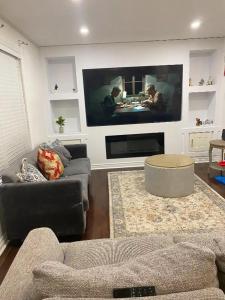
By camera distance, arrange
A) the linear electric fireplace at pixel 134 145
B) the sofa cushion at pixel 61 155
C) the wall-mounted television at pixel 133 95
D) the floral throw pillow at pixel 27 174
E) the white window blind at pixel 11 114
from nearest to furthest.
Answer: the floral throw pillow at pixel 27 174
the white window blind at pixel 11 114
the sofa cushion at pixel 61 155
the wall-mounted television at pixel 133 95
the linear electric fireplace at pixel 134 145

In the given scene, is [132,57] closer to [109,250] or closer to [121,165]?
[121,165]

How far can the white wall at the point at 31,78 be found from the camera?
10.6 feet

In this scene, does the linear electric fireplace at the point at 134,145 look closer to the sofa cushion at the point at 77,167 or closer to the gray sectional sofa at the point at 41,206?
the sofa cushion at the point at 77,167

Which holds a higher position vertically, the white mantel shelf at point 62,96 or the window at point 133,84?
the window at point 133,84

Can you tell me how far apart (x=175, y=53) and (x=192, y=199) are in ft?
9.56

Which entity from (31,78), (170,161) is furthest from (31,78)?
(170,161)

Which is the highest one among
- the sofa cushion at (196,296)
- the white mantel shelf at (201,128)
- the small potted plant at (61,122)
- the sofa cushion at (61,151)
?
the small potted plant at (61,122)

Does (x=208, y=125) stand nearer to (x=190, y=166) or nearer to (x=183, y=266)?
(x=190, y=166)

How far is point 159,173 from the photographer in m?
3.43

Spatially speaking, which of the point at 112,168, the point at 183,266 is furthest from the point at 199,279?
the point at 112,168

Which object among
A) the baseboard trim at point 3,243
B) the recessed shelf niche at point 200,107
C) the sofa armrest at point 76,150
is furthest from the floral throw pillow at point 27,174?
the recessed shelf niche at point 200,107

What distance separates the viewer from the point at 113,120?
5.03 metres

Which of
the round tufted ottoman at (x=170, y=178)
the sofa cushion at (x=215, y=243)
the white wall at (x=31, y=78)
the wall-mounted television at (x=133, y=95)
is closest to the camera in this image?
the sofa cushion at (x=215, y=243)

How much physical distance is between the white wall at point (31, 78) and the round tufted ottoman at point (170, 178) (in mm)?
2045
